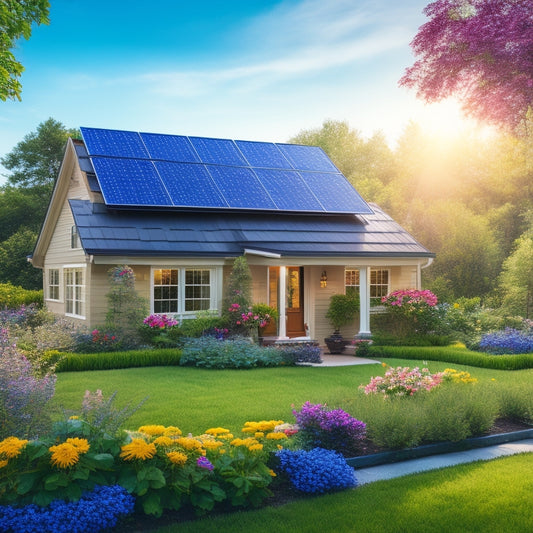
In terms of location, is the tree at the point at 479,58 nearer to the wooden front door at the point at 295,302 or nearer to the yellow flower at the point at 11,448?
the yellow flower at the point at 11,448

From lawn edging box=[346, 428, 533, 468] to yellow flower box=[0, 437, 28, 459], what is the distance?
3292mm

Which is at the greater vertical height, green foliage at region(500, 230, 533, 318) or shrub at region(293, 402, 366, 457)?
green foliage at region(500, 230, 533, 318)

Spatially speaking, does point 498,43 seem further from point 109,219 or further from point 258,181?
point 258,181

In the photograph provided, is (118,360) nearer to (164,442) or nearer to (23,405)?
(23,405)

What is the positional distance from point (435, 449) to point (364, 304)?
34.2 ft

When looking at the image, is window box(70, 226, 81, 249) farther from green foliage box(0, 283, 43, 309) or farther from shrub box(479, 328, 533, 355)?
shrub box(479, 328, 533, 355)

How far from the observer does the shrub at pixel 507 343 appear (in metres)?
15.6

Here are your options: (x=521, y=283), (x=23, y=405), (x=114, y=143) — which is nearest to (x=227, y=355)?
(x=23, y=405)

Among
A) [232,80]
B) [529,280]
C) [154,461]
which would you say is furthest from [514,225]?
[154,461]

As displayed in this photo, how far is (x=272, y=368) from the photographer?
14.1 metres

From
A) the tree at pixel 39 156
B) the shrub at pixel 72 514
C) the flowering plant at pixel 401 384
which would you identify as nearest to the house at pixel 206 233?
the flowering plant at pixel 401 384

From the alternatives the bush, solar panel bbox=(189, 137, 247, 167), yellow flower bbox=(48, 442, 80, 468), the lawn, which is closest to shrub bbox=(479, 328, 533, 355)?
the bush

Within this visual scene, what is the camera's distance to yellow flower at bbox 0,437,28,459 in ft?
16.0

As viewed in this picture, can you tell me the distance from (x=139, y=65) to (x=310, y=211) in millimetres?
7237
